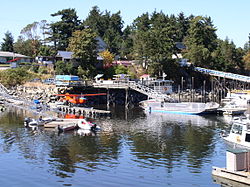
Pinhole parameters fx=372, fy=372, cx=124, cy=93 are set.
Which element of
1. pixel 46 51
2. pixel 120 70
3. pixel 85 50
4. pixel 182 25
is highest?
pixel 182 25

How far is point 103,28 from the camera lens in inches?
6127

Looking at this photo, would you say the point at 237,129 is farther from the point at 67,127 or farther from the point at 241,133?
the point at 67,127

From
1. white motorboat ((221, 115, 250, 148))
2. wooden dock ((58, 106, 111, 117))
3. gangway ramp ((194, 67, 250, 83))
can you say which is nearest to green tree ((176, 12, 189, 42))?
gangway ramp ((194, 67, 250, 83))

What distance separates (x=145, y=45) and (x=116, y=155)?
65.4 m

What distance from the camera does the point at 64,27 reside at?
359 ft

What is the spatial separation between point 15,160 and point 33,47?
3689 inches

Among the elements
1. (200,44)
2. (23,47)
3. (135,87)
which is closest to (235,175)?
(135,87)

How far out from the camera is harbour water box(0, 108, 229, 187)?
103 ft

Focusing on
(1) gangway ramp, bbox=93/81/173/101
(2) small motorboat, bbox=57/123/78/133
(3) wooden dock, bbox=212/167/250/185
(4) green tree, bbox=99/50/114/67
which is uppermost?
(4) green tree, bbox=99/50/114/67

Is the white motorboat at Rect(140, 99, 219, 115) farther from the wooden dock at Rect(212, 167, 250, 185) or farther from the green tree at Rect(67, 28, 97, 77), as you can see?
the wooden dock at Rect(212, 167, 250, 185)

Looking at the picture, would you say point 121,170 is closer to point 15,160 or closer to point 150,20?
point 15,160

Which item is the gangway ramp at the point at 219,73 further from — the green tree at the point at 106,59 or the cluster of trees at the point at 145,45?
the green tree at the point at 106,59

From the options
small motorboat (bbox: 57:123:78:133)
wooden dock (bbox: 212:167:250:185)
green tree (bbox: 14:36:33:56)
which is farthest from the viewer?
green tree (bbox: 14:36:33:56)

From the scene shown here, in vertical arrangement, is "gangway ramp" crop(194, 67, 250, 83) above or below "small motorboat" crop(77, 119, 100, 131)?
above
